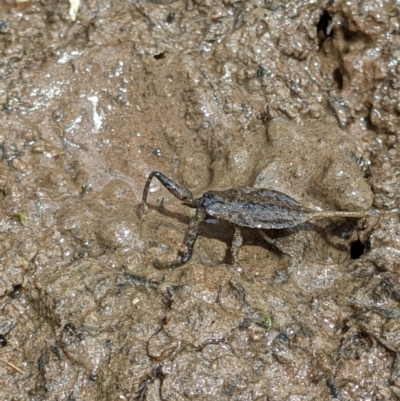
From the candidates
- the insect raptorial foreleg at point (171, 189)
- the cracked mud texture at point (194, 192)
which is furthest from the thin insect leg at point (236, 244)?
the insect raptorial foreleg at point (171, 189)

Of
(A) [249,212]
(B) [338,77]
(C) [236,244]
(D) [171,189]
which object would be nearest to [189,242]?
(C) [236,244]

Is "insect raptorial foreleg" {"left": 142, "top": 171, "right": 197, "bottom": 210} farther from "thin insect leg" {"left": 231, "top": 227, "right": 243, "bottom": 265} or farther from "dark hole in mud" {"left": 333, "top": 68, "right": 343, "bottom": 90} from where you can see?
"dark hole in mud" {"left": 333, "top": 68, "right": 343, "bottom": 90}

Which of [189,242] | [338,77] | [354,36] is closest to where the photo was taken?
[189,242]

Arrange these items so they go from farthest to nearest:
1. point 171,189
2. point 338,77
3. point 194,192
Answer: point 338,77 < point 194,192 < point 171,189

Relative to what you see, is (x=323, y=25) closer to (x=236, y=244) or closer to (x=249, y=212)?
(x=249, y=212)

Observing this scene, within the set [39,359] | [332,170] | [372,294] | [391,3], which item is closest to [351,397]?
[372,294]

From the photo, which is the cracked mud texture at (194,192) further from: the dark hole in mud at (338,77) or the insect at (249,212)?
the insect at (249,212)

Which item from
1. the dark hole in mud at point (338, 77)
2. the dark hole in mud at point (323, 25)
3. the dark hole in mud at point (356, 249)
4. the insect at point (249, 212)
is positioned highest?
the dark hole in mud at point (323, 25)
